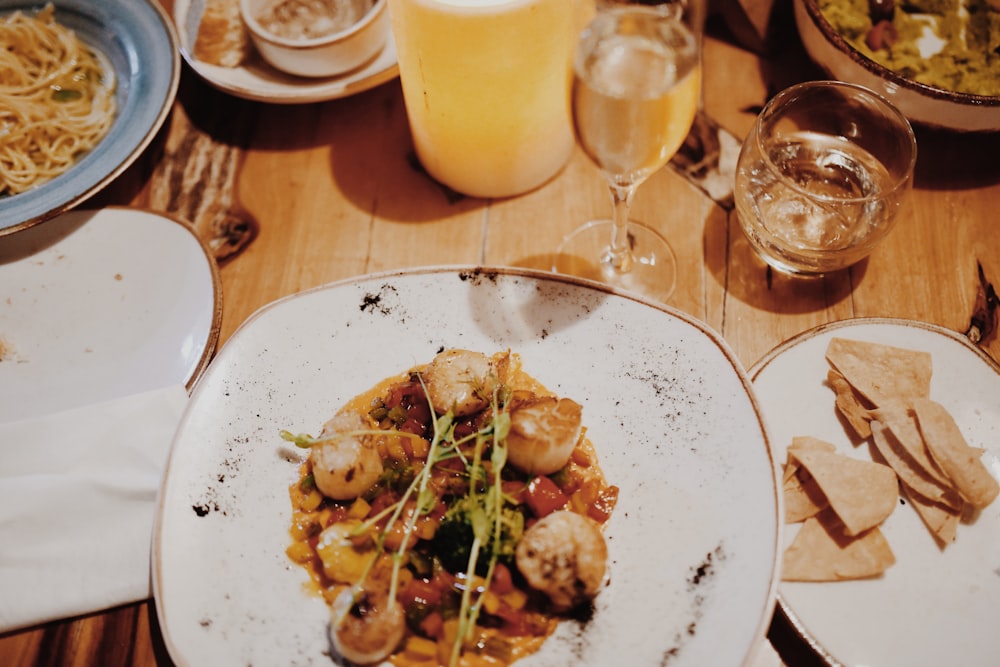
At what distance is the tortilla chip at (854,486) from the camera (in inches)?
65.2

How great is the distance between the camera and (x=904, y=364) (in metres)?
1.88

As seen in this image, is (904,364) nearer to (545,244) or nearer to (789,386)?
(789,386)

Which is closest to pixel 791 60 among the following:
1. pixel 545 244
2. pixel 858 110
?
pixel 858 110

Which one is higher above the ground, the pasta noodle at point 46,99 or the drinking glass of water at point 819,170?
the pasta noodle at point 46,99

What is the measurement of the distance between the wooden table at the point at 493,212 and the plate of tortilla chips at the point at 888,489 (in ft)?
0.80

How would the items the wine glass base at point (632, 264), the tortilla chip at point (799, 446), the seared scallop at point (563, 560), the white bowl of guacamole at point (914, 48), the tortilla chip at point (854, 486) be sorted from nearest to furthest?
the seared scallop at point (563, 560) → the tortilla chip at point (854, 486) → the tortilla chip at point (799, 446) → the white bowl of guacamole at point (914, 48) → the wine glass base at point (632, 264)

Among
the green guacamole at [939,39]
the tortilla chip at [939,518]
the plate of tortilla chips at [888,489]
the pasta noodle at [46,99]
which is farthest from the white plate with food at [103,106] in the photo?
the tortilla chip at [939,518]

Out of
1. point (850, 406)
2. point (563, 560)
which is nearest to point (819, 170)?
point (850, 406)

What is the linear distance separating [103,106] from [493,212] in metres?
1.38

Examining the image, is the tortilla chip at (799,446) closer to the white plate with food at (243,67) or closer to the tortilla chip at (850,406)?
the tortilla chip at (850,406)

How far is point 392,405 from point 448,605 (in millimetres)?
530

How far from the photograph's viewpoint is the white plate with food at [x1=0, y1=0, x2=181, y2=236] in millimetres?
2215

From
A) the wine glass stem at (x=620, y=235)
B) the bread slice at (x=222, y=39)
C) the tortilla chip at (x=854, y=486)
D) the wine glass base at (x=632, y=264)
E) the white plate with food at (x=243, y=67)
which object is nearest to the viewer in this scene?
the tortilla chip at (x=854, y=486)

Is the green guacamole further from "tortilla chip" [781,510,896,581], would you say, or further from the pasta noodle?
the pasta noodle
